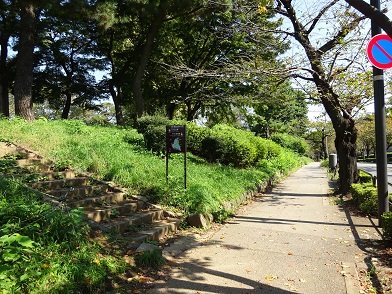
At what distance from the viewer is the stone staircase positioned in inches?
211

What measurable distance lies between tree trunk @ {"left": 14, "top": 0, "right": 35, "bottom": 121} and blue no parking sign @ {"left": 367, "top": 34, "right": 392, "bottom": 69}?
11151mm

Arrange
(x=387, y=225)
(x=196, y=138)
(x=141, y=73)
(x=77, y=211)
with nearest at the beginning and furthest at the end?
(x=77, y=211)
(x=387, y=225)
(x=196, y=138)
(x=141, y=73)

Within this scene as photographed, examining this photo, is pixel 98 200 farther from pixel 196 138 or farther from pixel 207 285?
pixel 196 138

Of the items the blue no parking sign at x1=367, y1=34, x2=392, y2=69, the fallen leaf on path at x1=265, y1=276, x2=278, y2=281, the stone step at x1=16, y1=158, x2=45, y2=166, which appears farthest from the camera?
the stone step at x1=16, y1=158, x2=45, y2=166

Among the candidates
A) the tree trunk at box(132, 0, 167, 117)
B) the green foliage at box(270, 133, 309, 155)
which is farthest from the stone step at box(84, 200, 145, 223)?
the green foliage at box(270, 133, 309, 155)

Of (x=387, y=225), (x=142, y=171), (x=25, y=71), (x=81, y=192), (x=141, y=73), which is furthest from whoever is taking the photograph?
(x=141, y=73)

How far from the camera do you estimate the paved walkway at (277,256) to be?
Answer: 13.3 feet

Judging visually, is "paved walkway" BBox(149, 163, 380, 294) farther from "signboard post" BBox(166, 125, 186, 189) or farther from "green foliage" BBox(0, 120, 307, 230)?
"signboard post" BBox(166, 125, 186, 189)

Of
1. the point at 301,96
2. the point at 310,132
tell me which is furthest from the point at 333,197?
the point at 310,132

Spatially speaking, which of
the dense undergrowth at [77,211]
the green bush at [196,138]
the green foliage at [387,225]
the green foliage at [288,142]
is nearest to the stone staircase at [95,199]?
the dense undergrowth at [77,211]

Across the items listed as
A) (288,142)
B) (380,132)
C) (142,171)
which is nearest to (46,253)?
(142,171)

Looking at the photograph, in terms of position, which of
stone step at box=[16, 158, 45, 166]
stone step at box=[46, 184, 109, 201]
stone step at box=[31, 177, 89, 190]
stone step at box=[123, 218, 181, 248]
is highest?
stone step at box=[16, 158, 45, 166]

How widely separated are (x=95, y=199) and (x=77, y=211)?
1.82m

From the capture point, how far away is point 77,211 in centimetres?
419
